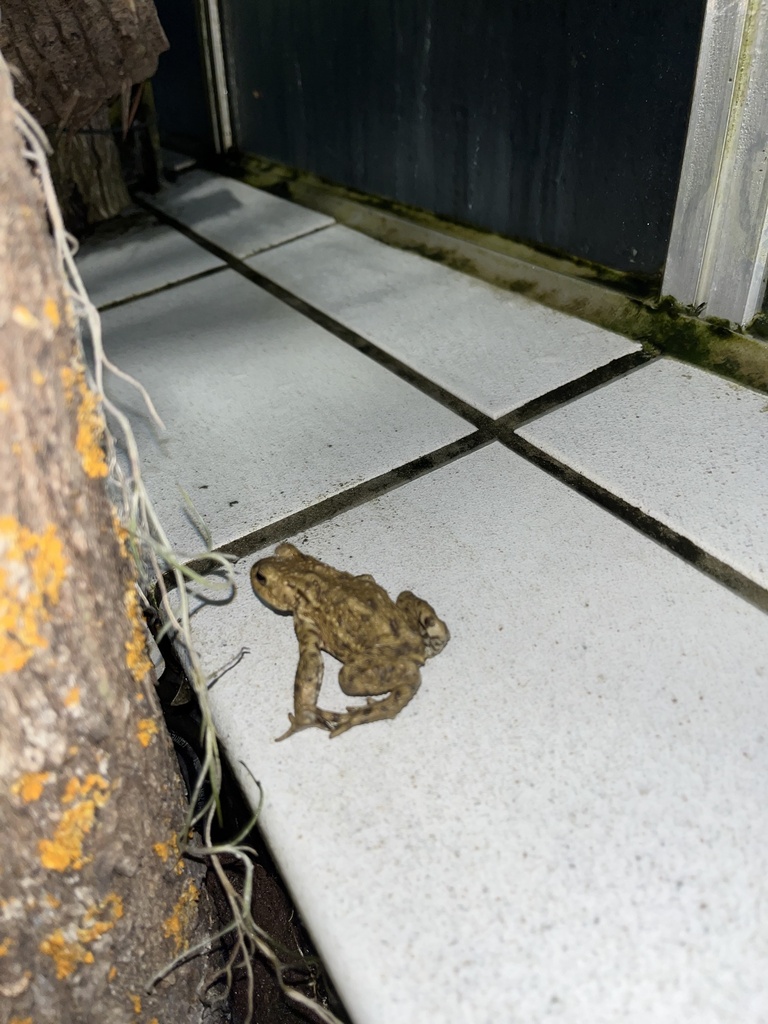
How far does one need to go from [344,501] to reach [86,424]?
781 millimetres

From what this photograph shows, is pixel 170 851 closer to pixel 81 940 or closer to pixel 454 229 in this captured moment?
pixel 81 940

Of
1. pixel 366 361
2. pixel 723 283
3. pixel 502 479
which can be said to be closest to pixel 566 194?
pixel 723 283

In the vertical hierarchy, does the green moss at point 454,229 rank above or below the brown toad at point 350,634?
above

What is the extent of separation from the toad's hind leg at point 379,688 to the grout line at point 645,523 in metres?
0.50

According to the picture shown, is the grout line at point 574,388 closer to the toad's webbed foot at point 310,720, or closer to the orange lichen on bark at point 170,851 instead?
the toad's webbed foot at point 310,720

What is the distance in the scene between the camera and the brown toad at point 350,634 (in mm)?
1136

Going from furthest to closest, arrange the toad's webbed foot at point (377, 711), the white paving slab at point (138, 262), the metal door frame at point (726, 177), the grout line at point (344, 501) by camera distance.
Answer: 1. the white paving slab at point (138, 262)
2. the metal door frame at point (726, 177)
3. the grout line at point (344, 501)
4. the toad's webbed foot at point (377, 711)

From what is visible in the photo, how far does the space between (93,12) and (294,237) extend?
2.76 feet

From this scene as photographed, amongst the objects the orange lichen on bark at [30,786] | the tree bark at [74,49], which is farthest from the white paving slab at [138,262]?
the orange lichen on bark at [30,786]

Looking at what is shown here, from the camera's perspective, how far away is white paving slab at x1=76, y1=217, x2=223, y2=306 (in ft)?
8.32

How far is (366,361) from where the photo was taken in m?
1.97

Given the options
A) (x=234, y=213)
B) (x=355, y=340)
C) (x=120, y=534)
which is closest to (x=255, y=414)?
(x=355, y=340)

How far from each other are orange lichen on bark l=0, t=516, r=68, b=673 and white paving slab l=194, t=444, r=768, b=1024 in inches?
17.4

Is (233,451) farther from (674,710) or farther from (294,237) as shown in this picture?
(294,237)
